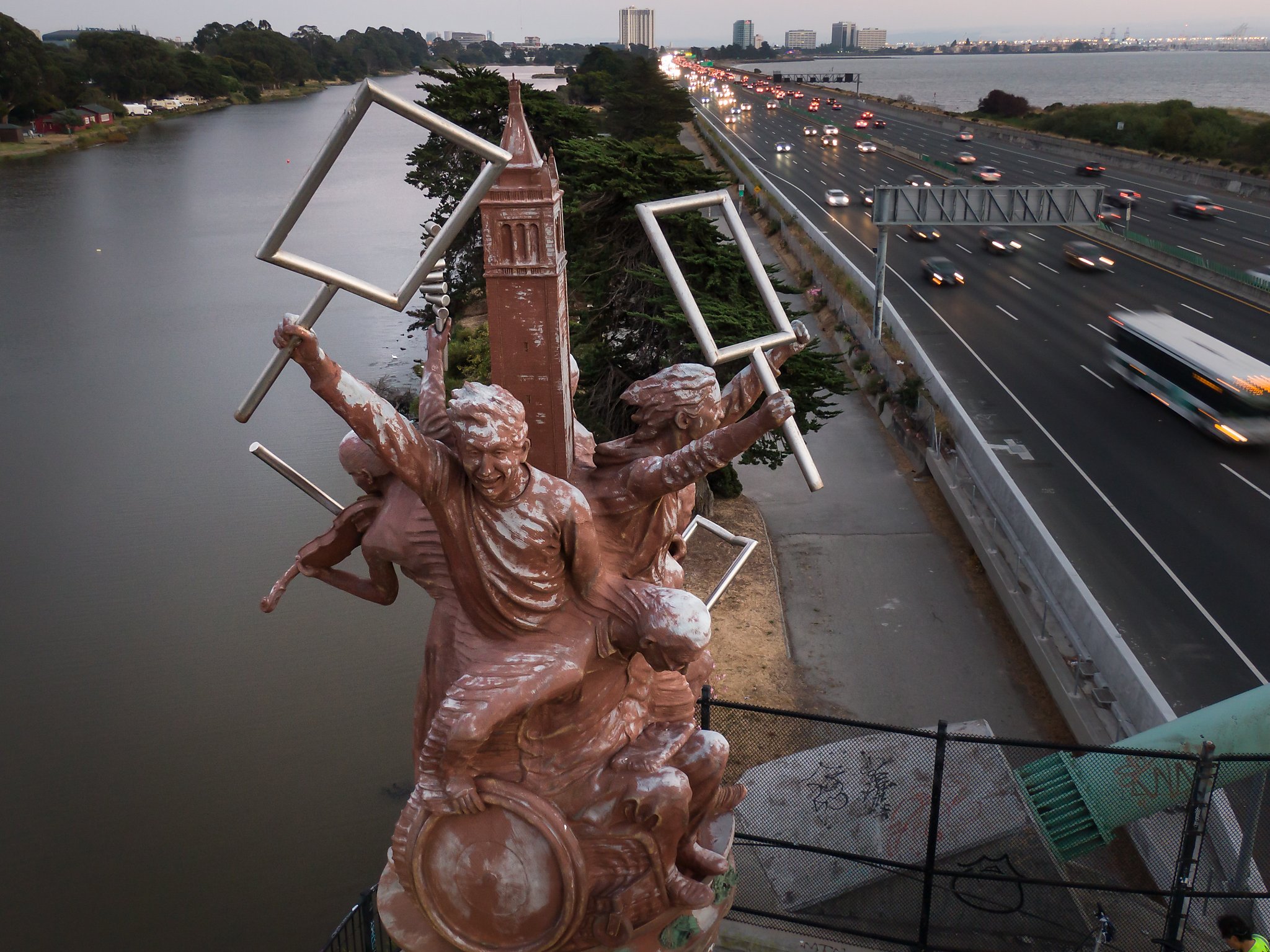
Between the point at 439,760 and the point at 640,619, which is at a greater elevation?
the point at 640,619

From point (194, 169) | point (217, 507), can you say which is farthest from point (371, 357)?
point (194, 169)

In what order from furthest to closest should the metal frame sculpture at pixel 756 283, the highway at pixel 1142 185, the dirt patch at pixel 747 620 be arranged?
the highway at pixel 1142 185, the dirt patch at pixel 747 620, the metal frame sculpture at pixel 756 283

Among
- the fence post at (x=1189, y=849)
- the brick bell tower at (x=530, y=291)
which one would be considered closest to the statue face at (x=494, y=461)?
the brick bell tower at (x=530, y=291)

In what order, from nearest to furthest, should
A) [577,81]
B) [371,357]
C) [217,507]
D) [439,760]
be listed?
[439,760], [217,507], [371,357], [577,81]

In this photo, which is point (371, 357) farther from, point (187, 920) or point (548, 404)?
point (548, 404)

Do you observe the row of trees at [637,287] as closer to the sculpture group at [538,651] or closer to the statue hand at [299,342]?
the sculpture group at [538,651]

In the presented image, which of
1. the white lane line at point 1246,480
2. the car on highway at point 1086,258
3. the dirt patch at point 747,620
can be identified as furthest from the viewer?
the car on highway at point 1086,258

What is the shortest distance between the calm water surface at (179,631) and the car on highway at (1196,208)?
119 ft

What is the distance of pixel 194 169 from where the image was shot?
6153cm

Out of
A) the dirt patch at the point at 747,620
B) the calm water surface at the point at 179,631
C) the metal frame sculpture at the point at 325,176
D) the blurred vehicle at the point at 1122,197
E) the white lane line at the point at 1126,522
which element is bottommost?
the calm water surface at the point at 179,631

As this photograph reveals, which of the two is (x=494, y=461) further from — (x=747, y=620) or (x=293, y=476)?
(x=747, y=620)

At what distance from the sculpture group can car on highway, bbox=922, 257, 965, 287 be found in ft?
118

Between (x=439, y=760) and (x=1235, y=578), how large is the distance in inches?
664

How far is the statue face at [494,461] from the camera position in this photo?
227 inches
